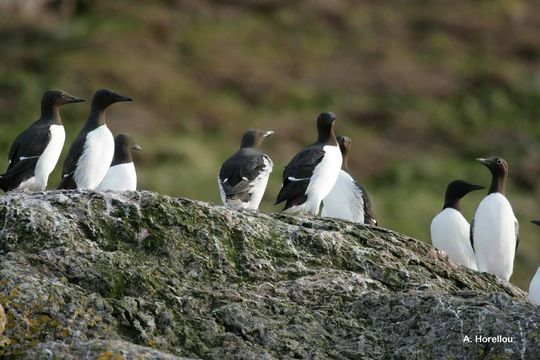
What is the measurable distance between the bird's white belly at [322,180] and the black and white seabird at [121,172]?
1857 millimetres

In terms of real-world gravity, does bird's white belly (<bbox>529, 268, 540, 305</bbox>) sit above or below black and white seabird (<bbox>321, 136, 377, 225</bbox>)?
below

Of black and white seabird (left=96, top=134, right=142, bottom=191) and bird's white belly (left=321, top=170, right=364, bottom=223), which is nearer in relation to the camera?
black and white seabird (left=96, top=134, right=142, bottom=191)

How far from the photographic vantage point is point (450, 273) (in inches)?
391

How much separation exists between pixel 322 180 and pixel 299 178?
229 millimetres

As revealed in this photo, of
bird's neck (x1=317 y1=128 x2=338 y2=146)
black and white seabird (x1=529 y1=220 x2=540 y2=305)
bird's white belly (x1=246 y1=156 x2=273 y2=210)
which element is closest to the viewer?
black and white seabird (x1=529 y1=220 x2=540 y2=305)

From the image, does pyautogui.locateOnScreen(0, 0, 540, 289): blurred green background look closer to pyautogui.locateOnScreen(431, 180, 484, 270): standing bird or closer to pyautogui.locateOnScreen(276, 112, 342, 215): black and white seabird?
pyautogui.locateOnScreen(431, 180, 484, 270): standing bird

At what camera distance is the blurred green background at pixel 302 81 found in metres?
30.8

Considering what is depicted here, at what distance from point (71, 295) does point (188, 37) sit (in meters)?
30.7

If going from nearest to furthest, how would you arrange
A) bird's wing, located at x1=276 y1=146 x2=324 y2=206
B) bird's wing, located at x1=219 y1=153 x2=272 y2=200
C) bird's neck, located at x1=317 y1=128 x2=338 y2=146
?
bird's wing, located at x1=219 y1=153 x2=272 y2=200 → bird's wing, located at x1=276 y1=146 x2=324 y2=206 → bird's neck, located at x1=317 y1=128 x2=338 y2=146

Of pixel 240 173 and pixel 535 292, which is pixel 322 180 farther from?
pixel 535 292

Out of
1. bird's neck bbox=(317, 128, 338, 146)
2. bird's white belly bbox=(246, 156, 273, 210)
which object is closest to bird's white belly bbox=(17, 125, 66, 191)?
bird's white belly bbox=(246, 156, 273, 210)

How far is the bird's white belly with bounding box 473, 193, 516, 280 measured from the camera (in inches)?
509

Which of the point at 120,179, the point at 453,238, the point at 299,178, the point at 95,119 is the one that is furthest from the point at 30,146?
the point at 453,238

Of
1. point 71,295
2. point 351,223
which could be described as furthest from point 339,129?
point 71,295
